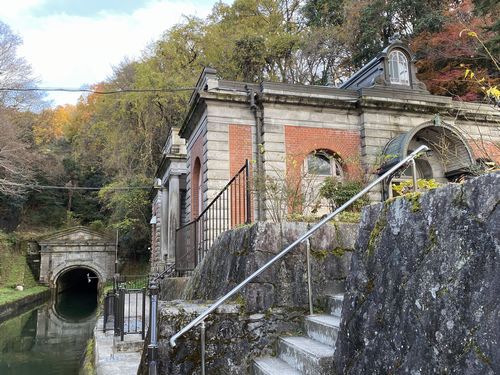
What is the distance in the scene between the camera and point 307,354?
9.85 feet

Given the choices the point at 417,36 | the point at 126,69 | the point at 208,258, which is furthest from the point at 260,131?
the point at 126,69

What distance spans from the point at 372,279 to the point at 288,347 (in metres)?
1.24

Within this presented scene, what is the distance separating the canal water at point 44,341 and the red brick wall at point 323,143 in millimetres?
8888

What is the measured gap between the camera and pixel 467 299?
5.91 ft

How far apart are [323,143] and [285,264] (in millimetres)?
9719

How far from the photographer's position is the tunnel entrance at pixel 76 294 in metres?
25.0

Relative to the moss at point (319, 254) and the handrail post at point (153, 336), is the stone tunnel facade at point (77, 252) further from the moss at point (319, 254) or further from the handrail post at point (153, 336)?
the handrail post at point (153, 336)

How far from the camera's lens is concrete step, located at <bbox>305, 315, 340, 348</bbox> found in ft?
10.5

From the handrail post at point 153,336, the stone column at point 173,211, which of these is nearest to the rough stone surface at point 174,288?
the handrail post at point 153,336

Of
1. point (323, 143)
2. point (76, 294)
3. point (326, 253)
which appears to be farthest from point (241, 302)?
point (76, 294)

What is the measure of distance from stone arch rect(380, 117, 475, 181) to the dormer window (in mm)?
2457

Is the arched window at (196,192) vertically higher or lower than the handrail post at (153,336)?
higher

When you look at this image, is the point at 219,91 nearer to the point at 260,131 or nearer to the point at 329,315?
the point at 260,131

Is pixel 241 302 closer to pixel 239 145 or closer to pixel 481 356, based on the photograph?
pixel 481 356
